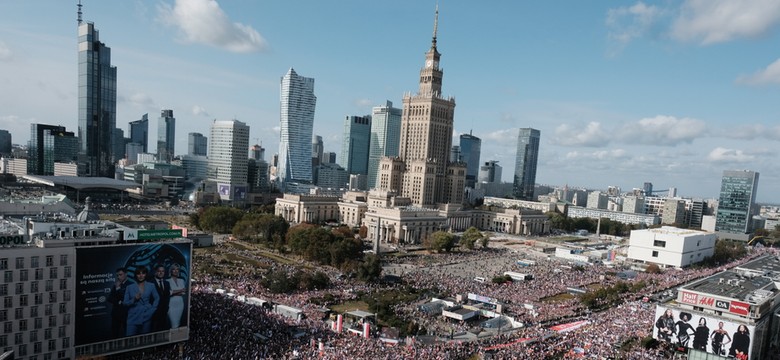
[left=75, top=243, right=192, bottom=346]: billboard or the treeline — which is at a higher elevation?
[left=75, top=243, right=192, bottom=346]: billboard

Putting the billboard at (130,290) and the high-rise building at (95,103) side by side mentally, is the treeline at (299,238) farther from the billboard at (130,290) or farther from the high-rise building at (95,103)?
the high-rise building at (95,103)

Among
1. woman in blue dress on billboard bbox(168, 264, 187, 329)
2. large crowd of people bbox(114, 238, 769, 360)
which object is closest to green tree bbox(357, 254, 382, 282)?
large crowd of people bbox(114, 238, 769, 360)

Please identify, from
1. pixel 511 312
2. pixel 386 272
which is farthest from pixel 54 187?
pixel 511 312

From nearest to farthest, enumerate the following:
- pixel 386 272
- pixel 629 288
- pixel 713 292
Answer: pixel 713 292
pixel 629 288
pixel 386 272

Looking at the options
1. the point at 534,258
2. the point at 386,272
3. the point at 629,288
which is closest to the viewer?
the point at 629,288

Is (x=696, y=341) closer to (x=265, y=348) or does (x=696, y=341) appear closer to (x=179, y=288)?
(x=265, y=348)

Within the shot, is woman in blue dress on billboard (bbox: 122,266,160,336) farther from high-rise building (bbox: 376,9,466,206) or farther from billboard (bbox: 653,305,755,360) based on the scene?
high-rise building (bbox: 376,9,466,206)
